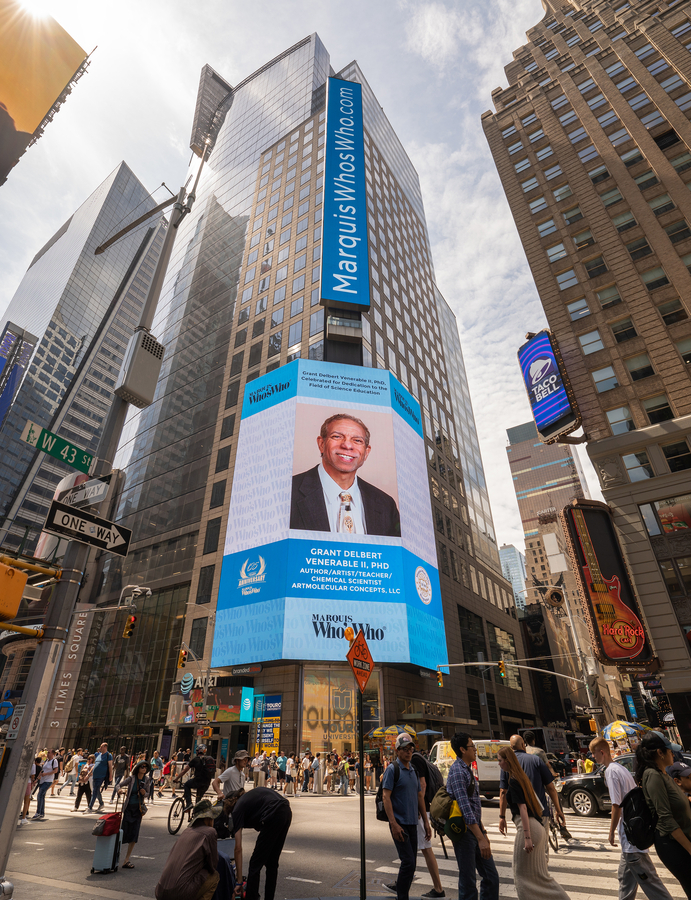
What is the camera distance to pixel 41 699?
6785 mm

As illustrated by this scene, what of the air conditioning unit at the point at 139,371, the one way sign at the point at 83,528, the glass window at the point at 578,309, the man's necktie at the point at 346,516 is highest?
the glass window at the point at 578,309

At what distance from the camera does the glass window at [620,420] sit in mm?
29552

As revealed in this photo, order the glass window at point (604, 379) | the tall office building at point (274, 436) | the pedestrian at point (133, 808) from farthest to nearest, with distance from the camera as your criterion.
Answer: the tall office building at point (274, 436)
the glass window at point (604, 379)
the pedestrian at point (133, 808)

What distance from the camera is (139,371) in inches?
328

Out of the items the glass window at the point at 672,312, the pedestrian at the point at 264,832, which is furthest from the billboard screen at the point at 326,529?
the pedestrian at the point at 264,832

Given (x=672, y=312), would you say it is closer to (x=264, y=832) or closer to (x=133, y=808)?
(x=264, y=832)

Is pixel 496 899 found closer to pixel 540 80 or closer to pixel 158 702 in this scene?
pixel 158 702

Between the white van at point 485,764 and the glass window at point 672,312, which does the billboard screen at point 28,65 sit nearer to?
the glass window at point 672,312

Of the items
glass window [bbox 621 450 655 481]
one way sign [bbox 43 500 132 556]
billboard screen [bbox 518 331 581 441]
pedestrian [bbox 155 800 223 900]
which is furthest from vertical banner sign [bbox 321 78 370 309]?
pedestrian [bbox 155 800 223 900]

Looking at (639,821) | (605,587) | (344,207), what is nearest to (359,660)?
(639,821)

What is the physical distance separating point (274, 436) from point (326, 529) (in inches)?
373

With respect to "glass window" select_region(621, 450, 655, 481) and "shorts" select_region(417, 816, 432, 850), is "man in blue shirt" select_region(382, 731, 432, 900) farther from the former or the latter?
"glass window" select_region(621, 450, 655, 481)

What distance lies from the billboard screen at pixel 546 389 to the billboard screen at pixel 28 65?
44926mm

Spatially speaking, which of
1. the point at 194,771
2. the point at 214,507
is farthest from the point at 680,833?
the point at 214,507
